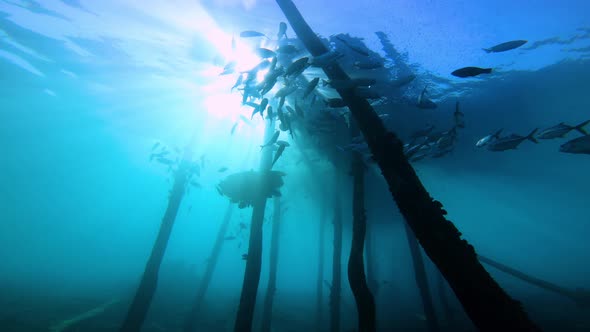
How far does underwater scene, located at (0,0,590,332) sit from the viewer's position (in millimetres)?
4512

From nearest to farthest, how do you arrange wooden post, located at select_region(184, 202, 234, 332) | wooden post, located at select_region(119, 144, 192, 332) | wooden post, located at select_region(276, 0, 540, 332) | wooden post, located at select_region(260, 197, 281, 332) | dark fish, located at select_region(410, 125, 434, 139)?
wooden post, located at select_region(276, 0, 540, 332) → dark fish, located at select_region(410, 125, 434, 139) → wooden post, located at select_region(119, 144, 192, 332) → wooden post, located at select_region(260, 197, 281, 332) → wooden post, located at select_region(184, 202, 234, 332)

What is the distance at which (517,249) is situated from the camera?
79812 millimetres

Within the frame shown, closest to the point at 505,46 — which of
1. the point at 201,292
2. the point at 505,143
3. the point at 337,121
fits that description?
the point at 505,143

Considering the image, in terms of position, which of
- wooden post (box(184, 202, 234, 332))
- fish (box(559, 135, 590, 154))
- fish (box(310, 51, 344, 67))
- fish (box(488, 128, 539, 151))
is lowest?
wooden post (box(184, 202, 234, 332))

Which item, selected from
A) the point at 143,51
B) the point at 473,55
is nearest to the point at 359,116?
the point at 473,55

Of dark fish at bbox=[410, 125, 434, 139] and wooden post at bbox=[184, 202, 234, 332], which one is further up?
dark fish at bbox=[410, 125, 434, 139]

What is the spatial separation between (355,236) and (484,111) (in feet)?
39.0

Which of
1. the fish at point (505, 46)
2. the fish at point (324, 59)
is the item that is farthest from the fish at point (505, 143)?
the fish at point (324, 59)

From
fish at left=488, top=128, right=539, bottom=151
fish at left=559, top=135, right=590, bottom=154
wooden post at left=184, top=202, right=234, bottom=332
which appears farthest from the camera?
wooden post at left=184, top=202, right=234, bottom=332

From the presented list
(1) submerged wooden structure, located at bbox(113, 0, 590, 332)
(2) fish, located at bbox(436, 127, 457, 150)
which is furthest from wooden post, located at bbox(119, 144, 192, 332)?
(2) fish, located at bbox(436, 127, 457, 150)

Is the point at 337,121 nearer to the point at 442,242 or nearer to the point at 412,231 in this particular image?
the point at 412,231

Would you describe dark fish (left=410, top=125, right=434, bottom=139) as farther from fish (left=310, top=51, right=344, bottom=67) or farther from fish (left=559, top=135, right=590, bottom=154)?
fish (left=310, top=51, right=344, bottom=67)

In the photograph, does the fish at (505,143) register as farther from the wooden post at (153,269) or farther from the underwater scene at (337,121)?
the wooden post at (153,269)

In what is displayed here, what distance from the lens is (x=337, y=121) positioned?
24.6 ft
